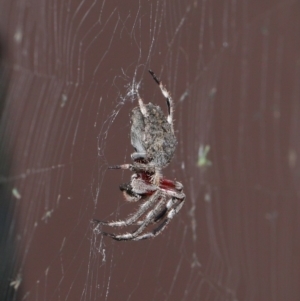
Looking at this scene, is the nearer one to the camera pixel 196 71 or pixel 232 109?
pixel 196 71


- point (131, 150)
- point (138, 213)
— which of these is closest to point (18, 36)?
point (131, 150)

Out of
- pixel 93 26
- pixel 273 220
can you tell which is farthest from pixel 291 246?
pixel 93 26

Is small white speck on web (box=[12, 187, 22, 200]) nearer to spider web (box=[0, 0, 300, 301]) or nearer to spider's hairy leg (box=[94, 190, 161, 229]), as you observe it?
spider web (box=[0, 0, 300, 301])

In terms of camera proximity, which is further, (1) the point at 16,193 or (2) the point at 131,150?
(1) the point at 16,193

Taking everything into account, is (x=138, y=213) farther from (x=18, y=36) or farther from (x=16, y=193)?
(x=18, y=36)

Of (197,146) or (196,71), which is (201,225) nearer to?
(197,146)
